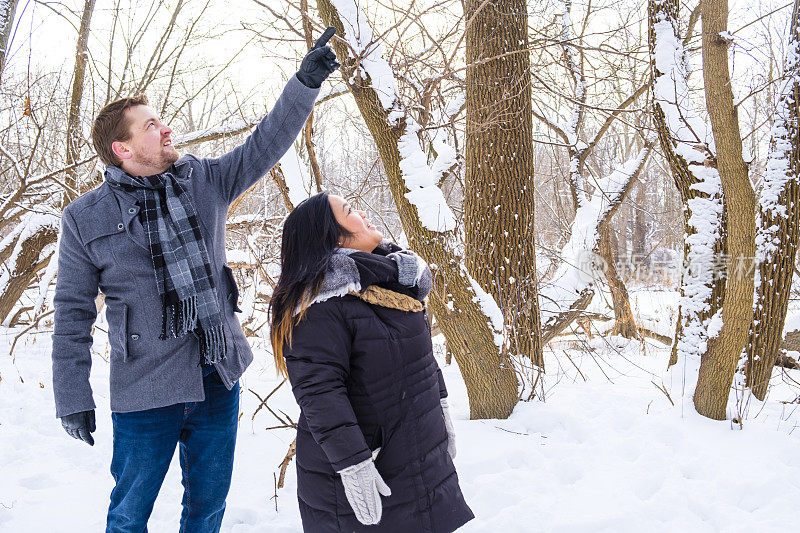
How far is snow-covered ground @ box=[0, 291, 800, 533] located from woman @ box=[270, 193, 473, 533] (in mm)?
1068

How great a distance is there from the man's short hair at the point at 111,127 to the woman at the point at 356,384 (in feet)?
2.19

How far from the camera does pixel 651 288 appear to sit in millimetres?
7555

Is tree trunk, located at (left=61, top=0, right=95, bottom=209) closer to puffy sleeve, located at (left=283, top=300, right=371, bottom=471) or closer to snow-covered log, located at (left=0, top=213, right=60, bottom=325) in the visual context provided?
snow-covered log, located at (left=0, top=213, right=60, bottom=325)

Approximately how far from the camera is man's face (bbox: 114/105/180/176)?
5.90 ft

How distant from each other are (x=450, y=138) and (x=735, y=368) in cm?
270

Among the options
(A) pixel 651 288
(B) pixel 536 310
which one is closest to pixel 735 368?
(B) pixel 536 310

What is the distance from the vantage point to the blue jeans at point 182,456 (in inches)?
67.4

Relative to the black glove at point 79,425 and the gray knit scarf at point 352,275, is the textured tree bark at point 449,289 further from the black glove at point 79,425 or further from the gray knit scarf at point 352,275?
the black glove at point 79,425

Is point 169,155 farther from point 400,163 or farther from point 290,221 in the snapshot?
point 400,163

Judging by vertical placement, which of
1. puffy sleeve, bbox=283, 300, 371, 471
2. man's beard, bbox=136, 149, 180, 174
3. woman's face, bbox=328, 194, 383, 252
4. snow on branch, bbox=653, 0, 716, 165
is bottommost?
puffy sleeve, bbox=283, 300, 371, 471

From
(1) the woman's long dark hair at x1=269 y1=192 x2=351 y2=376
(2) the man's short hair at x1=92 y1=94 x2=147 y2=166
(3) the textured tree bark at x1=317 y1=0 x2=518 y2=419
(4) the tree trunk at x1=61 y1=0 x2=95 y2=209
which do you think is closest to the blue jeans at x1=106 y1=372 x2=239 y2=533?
(1) the woman's long dark hair at x1=269 y1=192 x2=351 y2=376

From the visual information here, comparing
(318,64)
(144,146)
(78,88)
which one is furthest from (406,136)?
(78,88)

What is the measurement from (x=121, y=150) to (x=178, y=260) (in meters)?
0.45

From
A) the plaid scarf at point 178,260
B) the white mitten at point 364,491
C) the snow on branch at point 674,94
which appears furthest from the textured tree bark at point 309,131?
the snow on branch at point 674,94
